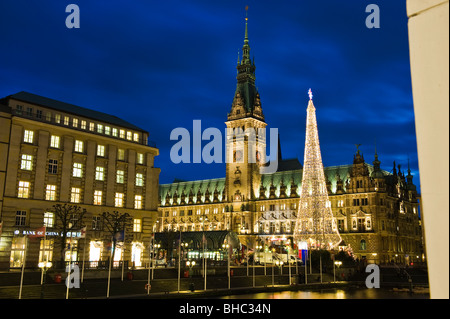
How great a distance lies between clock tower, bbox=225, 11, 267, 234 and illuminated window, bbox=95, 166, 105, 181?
81058mm

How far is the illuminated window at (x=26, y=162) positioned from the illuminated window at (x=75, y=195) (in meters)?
7.05

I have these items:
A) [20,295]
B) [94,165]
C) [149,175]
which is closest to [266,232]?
[149,175]

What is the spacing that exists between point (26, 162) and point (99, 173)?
11484 mm

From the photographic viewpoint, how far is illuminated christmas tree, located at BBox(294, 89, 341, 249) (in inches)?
3329

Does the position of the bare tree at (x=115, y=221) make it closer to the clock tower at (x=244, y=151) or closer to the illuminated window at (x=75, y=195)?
the illuminated window at (x=75, y=195)

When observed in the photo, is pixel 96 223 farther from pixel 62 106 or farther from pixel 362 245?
pixel 362 245

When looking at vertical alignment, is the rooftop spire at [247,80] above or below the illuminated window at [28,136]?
above

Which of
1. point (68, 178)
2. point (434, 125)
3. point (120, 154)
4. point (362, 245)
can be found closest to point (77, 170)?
point (68, 178)

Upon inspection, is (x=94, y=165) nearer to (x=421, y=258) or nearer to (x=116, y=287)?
(x=116, y=287)

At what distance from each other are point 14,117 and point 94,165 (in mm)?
13666

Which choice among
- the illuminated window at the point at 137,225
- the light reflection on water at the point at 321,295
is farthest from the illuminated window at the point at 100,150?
the light reflection on water at the point at 321,295

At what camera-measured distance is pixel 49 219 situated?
208 feet

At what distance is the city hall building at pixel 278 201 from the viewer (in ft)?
404

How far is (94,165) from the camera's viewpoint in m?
69.5
